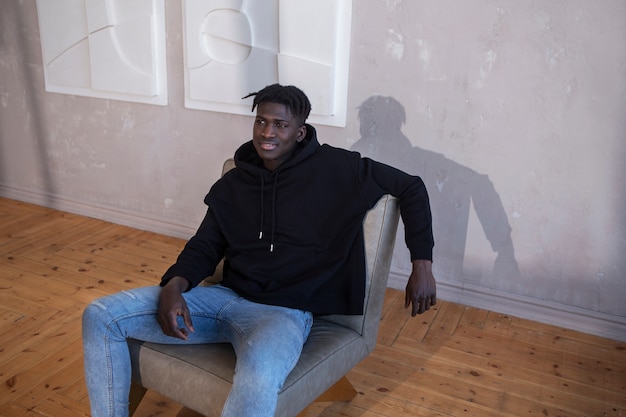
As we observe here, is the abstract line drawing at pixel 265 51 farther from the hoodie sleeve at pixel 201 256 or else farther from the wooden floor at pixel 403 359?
the hoodie sleeve at pixel 201 256

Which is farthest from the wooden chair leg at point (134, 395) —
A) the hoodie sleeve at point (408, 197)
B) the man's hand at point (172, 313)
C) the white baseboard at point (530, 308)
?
the white baseboard at point (530, 308)

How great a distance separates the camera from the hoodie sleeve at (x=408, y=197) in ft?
5.90

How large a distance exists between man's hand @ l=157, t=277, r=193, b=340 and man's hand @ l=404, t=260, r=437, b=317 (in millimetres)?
631

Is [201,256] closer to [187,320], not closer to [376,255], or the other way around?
[187,320]

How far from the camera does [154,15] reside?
10.6 ft

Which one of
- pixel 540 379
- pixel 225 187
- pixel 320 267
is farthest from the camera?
pixel 540 379

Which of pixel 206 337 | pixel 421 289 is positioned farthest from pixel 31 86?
pixel 421 289

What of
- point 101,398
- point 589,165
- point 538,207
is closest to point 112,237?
point 101,398

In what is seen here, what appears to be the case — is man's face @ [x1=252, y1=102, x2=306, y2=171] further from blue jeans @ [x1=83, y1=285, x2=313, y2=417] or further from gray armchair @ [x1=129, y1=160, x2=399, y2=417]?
blue jeans @ [x1=83, y1=285, x2=313, y2=417]

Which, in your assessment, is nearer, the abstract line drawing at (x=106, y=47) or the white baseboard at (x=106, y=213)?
the abstract line drawing at (x=106, y=47)

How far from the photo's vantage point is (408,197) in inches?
72.9

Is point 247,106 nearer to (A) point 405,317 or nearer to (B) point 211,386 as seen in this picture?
(A) point 405,317

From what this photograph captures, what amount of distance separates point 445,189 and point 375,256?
1.03 m

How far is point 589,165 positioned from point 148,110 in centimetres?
233
